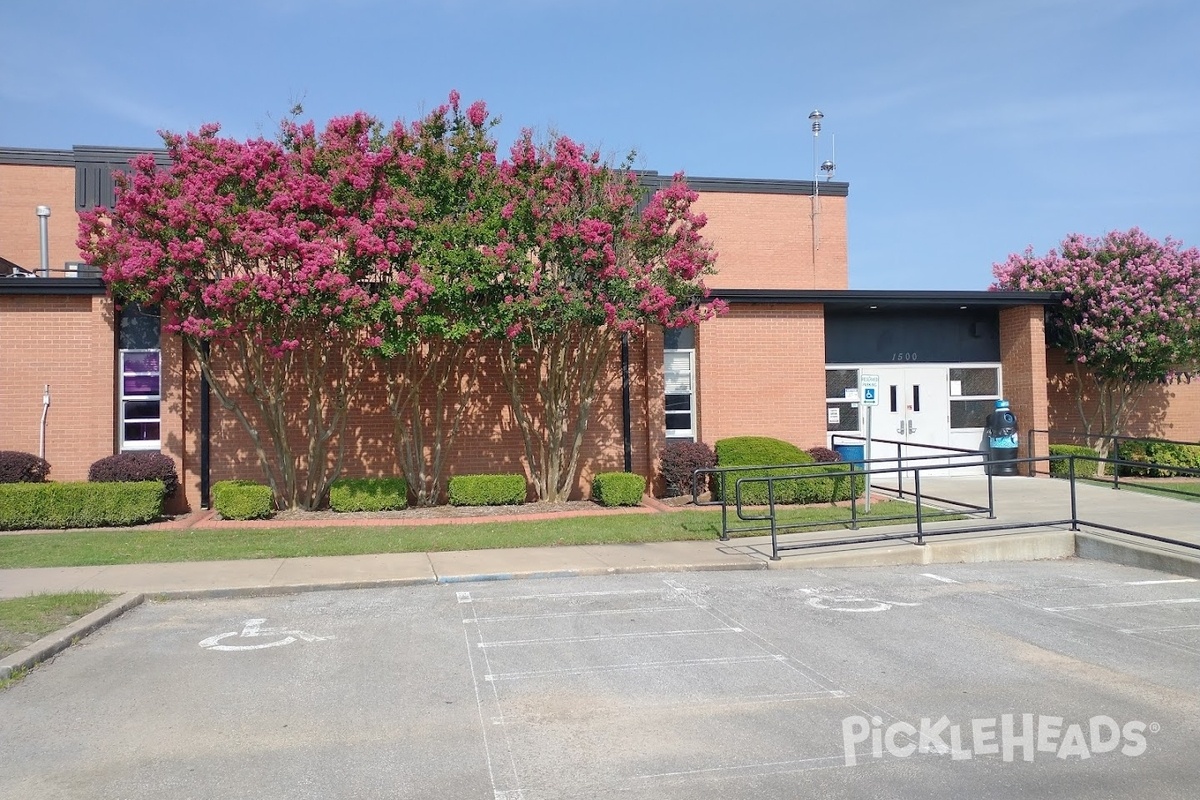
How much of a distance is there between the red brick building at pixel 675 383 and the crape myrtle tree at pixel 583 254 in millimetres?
1905

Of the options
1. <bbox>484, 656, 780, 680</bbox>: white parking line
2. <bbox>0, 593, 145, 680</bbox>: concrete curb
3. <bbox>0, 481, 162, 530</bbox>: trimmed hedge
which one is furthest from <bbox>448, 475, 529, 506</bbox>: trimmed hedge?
<bbox>484, 656, 780, 680</bbox>: white parking line

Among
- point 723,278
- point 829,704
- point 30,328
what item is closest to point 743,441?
point 829,704

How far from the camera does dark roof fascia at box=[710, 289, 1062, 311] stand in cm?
1862

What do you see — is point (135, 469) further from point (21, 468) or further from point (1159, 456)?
point (1159, 456)

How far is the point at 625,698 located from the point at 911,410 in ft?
52.9

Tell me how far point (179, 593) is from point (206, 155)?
7.84 meters

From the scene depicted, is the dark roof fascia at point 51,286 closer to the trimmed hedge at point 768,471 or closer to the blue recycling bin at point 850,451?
the trimmed hedge at point 768,471

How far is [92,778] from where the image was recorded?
502 cm

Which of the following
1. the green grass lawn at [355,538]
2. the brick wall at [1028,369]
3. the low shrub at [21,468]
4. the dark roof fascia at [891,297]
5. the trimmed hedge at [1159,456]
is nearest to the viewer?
the green grass lawn at [355,538]

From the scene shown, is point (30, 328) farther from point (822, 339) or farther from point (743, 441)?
point (822, 339)

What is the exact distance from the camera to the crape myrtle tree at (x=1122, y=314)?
1978 centimetres

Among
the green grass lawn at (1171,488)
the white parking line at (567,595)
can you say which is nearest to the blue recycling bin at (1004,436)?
the green grass lawn at (1171,488)

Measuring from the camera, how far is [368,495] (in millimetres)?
16453


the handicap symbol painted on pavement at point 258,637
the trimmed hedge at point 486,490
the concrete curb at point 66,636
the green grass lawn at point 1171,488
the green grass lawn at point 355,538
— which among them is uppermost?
the trimmed hedge at point 486,490
